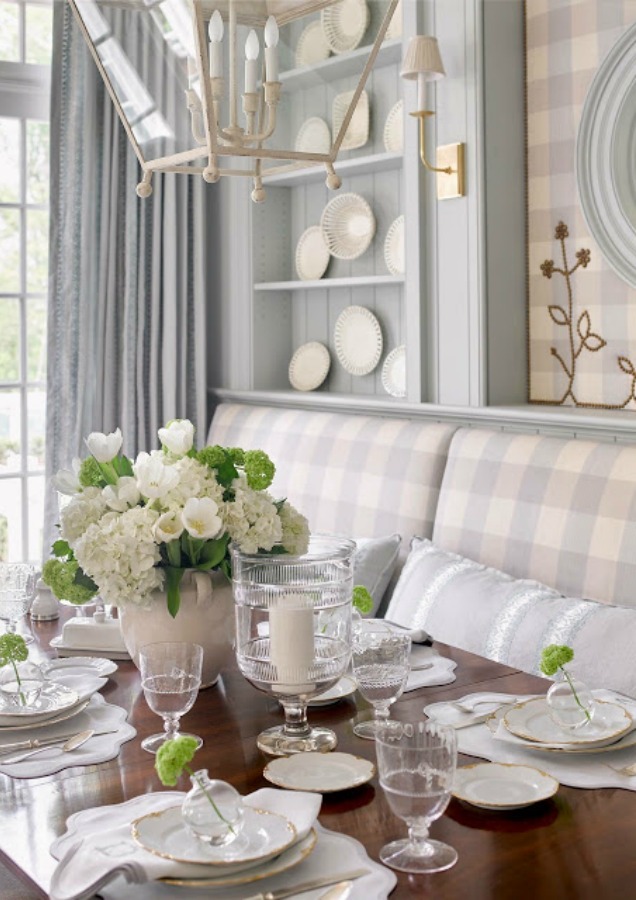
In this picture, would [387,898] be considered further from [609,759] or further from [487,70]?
[487,70]

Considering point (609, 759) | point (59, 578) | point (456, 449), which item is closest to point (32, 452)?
point (456, 449)

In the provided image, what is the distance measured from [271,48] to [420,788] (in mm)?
1322

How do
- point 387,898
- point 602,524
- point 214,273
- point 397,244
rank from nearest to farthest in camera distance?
1. point 387,898
2. point 602,524
3. point 397,244
4. point 214,273

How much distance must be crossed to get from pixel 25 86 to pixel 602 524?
2.45 m

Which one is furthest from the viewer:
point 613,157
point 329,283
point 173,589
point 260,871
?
point 329,283

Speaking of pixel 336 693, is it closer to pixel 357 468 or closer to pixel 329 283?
pixel 357 468

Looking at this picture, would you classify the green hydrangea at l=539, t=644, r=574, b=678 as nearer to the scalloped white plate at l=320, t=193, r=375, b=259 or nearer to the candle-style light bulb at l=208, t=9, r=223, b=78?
the candle-style light bulb at l=208, t=9, r=223, b=78

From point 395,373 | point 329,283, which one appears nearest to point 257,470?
point 395,373

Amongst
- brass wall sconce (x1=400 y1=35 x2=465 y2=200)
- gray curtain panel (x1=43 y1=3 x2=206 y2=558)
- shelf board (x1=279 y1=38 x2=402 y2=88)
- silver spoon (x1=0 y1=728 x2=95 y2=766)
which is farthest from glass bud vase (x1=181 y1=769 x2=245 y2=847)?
gray curtain panel (x1=43 y1=3 x2=206 y2=558)

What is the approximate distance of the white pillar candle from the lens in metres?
1.57

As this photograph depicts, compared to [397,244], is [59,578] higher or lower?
lower

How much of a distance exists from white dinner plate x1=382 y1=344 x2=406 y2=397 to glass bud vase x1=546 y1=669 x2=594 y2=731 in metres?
1.96

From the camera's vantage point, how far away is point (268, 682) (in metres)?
1.59

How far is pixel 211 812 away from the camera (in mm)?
1221
